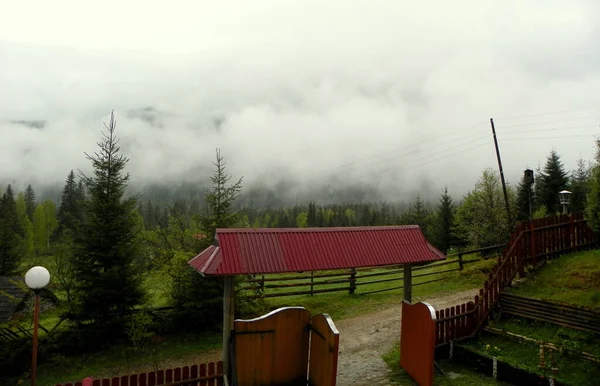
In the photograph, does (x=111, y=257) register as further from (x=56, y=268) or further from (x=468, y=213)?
(x=468, y=213)

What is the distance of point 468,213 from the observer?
35.0 meters

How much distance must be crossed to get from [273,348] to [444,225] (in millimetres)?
40595

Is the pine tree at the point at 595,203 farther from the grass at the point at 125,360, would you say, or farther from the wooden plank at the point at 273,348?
the grass at the point at 125,360

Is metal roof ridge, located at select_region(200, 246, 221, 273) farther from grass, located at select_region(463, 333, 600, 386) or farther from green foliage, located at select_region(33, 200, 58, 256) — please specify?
green foliage, located at select_region(33, 200, 58, 256)

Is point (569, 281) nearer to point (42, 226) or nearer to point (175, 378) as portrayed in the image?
point (175, 378)

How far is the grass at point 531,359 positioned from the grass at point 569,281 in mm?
2037

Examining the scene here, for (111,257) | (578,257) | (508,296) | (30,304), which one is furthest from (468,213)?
(30,304)

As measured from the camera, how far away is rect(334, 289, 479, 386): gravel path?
9.76 metres

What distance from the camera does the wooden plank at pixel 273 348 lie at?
8.68 m

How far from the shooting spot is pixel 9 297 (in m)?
12.1

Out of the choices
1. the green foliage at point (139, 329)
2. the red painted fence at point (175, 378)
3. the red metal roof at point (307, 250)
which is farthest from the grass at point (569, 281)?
the green foliage at point (139, 329)

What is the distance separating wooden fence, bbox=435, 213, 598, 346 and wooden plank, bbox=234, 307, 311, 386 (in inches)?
155

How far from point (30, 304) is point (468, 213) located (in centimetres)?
3283

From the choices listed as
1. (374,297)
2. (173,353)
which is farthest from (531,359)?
(173,353)
